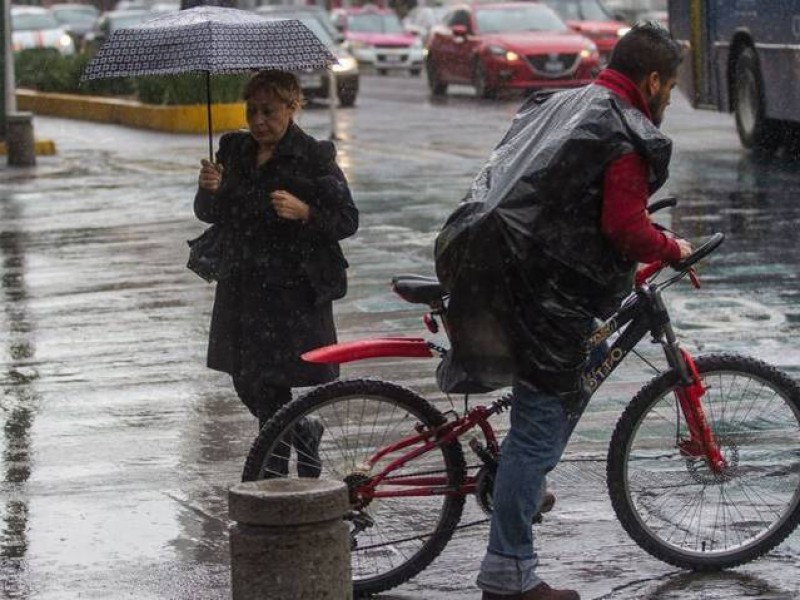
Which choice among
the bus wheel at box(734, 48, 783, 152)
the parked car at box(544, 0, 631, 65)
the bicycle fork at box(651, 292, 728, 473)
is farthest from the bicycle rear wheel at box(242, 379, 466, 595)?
the parked car at box(544, 0, 631, 65)

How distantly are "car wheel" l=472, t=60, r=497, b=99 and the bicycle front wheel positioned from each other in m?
27.7

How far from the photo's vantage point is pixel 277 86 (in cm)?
665

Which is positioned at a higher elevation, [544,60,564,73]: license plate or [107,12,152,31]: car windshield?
[107,12,152,31]: car windshield

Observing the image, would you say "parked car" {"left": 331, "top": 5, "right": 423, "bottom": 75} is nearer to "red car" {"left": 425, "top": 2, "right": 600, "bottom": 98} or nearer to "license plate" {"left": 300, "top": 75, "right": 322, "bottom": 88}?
"red car" {"left": 425, "top": 2, "right": 600, "bottom": 98}

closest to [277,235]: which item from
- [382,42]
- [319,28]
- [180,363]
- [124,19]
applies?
[180,363]

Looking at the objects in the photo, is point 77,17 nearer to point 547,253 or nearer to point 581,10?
point 581,10

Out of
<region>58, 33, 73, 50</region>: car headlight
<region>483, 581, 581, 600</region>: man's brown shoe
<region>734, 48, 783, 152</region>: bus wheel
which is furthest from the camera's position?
<region>58, 33, 73, 50</region>: car headlight

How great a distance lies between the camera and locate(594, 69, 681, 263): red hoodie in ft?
18.6

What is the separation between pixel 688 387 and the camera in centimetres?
625

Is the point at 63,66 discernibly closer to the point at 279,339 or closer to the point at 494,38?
the point at 494,38

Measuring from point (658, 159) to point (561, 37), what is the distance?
28.0 m

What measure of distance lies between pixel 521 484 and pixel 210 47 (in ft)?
6.34

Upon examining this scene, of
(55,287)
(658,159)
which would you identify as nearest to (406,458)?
(658,159)

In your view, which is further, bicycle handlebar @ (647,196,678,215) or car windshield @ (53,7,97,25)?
car windshield @ (53,7,97,25)
